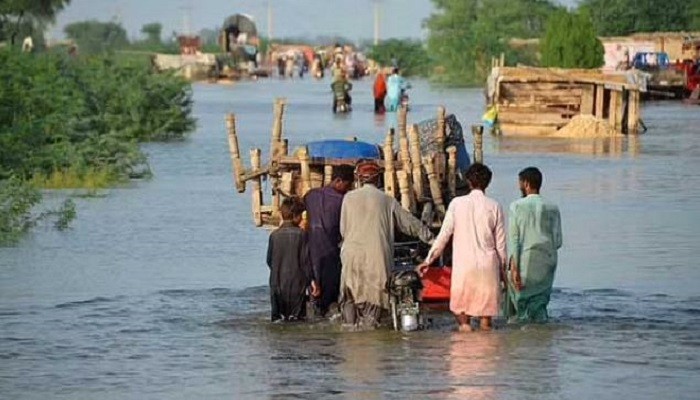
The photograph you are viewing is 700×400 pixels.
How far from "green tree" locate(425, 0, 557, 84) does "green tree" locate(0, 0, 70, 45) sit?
20988mm

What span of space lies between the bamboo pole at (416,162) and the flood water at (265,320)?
1.05 meters

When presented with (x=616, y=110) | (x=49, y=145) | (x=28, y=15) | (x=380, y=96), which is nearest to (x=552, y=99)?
(x=616, y=110)

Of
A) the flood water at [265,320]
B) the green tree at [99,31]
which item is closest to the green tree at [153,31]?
the green tree at [99,31]

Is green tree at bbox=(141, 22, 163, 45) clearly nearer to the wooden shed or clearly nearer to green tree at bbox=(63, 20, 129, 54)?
green tree at bbox=(63, 20, 129, 54)

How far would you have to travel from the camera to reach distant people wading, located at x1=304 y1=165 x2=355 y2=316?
47.5ft

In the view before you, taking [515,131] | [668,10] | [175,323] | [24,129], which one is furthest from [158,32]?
[175,323]

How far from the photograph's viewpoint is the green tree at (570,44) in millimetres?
60031

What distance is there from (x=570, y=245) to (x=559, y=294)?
12.2 ft

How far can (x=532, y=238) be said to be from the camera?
1411 centimetres

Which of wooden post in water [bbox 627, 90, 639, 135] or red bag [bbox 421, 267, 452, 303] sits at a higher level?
red bag [bbox 421, 267, 452, 303]

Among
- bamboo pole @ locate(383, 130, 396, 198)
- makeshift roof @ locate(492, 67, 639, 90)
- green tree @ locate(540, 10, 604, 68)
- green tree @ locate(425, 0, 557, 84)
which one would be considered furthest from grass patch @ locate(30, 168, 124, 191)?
green tree @ locate(425, 0, 557, 84)

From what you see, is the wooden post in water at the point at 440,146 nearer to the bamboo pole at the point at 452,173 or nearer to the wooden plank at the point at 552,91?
the bamboo pole at the point at 452,173

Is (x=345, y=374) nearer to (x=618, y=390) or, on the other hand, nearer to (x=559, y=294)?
(x=618, y=390)

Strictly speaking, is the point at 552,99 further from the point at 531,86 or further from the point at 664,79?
the point at 664,79
